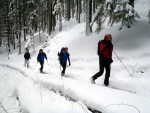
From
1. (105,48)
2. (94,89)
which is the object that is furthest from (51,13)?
(94,89)

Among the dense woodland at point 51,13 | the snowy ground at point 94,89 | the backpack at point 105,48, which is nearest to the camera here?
the snowy ground at point 94,89

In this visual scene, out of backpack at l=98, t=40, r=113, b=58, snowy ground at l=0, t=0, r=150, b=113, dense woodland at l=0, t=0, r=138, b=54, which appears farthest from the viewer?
dense woodland at l=0, t=0, r=138, b=54

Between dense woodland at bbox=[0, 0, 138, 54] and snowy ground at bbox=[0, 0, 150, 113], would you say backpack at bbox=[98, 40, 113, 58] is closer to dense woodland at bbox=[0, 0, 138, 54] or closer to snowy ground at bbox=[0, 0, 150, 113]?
snowy ground at bbox=[0, 0, 150, 113]

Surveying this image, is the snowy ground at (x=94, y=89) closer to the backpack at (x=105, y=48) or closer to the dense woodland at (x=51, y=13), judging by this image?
the backpack at (x=105, y=48)

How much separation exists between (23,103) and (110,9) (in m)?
10.4

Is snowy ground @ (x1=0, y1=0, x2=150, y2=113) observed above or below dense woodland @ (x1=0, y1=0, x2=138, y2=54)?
below

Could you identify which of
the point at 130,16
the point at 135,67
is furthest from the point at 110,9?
the point at 135,67

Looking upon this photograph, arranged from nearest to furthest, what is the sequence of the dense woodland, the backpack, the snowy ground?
the snowy ground → the backpack → the dense woodland

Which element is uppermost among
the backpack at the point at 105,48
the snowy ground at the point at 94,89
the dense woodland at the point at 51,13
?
the dense woodland at the point at 51,13

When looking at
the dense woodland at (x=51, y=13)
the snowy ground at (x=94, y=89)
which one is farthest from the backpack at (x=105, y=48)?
the dense woodland at (x=51, y=13)

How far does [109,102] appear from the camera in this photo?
4062mm

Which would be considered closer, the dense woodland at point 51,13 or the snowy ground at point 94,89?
the snowy ground at point 94,89

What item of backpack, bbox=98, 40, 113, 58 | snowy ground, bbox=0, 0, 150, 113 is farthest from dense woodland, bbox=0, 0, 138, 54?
backpack, bbox=98, 40, 113, 58

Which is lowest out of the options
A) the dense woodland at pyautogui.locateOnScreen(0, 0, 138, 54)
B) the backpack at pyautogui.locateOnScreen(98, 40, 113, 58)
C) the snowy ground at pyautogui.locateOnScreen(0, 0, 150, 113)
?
the snowy ground at pyautogui.locateOnScreen(0, 0, 150, 113)
